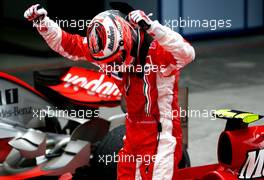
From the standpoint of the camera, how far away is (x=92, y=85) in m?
3.74

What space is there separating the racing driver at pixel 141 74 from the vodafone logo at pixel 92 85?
652 mm

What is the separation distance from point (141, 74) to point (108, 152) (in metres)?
0.88

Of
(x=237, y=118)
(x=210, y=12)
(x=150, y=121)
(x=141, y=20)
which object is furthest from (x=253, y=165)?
(x=210, y=12)

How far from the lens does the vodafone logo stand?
3.67 metres

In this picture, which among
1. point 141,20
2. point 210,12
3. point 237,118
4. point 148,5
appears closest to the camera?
point 141,20

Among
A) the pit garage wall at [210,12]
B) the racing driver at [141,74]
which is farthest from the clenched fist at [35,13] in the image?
the pit garage wall at [210,12]

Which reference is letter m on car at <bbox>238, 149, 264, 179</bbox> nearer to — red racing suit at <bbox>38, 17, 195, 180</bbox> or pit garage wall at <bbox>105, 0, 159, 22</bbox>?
red racing suit at <bbox>38, 17, 195, 180</bbox>

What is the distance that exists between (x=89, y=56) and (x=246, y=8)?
8498mm

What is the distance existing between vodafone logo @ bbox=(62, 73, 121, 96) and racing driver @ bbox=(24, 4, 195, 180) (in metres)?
0.65

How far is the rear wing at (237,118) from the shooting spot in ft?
8.87

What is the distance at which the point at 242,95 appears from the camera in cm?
678

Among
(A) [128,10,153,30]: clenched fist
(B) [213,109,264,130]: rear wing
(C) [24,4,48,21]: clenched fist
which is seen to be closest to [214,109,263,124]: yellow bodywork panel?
(B) [213,109,264,130]: rear wing

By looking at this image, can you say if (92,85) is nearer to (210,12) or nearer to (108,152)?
(108,152)

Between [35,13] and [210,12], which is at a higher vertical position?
[35,13]
